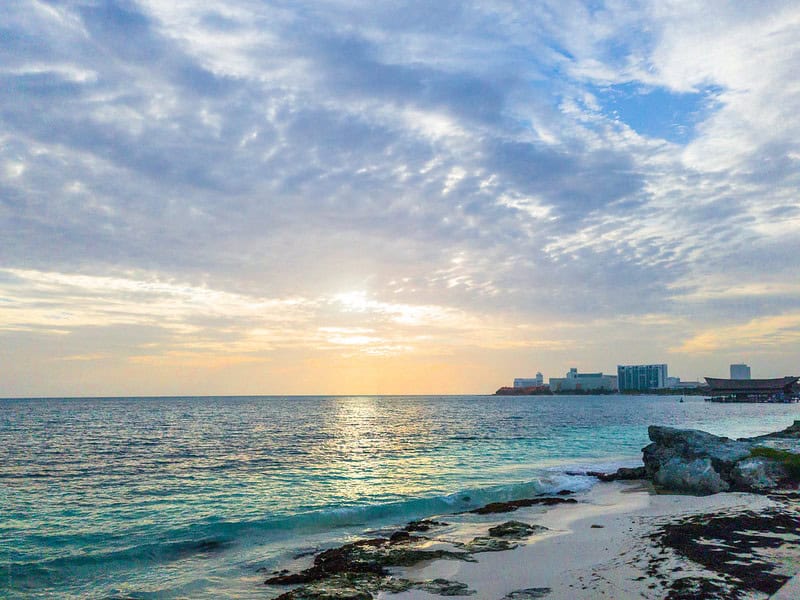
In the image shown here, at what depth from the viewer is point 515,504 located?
23.9m

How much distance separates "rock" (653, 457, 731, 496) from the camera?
23.8 m

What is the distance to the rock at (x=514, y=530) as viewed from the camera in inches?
701

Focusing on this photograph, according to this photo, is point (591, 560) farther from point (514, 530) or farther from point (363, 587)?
point (363, 587)

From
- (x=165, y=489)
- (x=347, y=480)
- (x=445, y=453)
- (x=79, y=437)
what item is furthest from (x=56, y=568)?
(x=79, y=437)

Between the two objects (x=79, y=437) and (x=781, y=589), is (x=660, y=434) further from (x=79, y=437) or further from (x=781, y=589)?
(x=79, y=437)

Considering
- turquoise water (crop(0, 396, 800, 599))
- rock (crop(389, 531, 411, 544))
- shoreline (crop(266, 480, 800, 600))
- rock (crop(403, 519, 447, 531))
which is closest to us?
shoreline (crop(266, 480, 800, 600))

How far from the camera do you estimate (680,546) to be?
45.7 ft

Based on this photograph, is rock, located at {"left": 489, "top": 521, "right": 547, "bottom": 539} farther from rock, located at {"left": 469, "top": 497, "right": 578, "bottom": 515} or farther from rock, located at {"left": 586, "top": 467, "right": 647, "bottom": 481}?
rock, located at {"left": 586, "top": 467, "right": 647, "bottom": 481}

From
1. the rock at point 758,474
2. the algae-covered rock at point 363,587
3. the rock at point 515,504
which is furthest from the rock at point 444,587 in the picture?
the rock at point 758,474

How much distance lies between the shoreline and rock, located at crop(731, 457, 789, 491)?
8.14 ft

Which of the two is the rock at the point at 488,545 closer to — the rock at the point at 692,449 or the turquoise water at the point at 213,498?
the turquoise water at the point at 213,498

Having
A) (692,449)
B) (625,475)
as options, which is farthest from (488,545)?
(625,475)

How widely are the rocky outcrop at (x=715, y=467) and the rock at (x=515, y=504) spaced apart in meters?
5.39

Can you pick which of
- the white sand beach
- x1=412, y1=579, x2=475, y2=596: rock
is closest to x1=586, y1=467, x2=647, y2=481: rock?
the white sand beach
